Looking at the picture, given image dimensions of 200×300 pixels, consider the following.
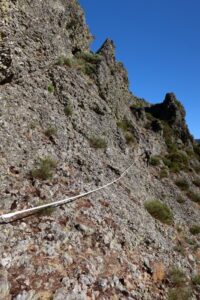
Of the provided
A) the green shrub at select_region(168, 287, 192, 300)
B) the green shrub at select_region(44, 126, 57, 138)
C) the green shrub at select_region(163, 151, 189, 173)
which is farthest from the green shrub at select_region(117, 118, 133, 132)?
the green shrub at select_region(168, 287, 192, 300)

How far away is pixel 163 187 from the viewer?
2152 centimetres

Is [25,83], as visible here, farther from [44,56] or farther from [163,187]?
[163,187]

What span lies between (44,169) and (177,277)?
5.99m

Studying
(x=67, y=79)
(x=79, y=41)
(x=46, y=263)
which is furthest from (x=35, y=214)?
(x=79, y=41)

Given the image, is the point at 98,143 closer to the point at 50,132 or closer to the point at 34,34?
the point at 50,132

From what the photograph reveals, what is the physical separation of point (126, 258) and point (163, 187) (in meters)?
11.6

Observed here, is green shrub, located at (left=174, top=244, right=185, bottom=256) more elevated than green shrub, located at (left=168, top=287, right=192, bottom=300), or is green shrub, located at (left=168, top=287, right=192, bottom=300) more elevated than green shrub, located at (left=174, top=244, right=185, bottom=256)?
green shrub, located at (left=174, top=244, right=185, bottom=256)

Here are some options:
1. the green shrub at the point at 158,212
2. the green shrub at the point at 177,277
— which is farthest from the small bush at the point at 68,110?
the green shrub at the point at 177,277

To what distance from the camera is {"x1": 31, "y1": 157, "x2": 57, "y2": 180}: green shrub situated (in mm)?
11664

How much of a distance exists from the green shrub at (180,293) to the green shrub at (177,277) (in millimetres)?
223

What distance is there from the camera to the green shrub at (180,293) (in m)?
9.84

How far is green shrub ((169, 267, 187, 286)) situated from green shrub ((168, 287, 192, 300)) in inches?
8.8

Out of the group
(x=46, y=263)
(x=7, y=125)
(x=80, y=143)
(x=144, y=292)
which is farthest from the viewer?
(x=80, y=143)

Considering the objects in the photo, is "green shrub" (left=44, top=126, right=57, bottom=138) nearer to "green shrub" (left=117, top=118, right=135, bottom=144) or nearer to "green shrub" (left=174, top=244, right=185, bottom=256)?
"green shrub" (left=174, top=244, right=185, bottom=256)
